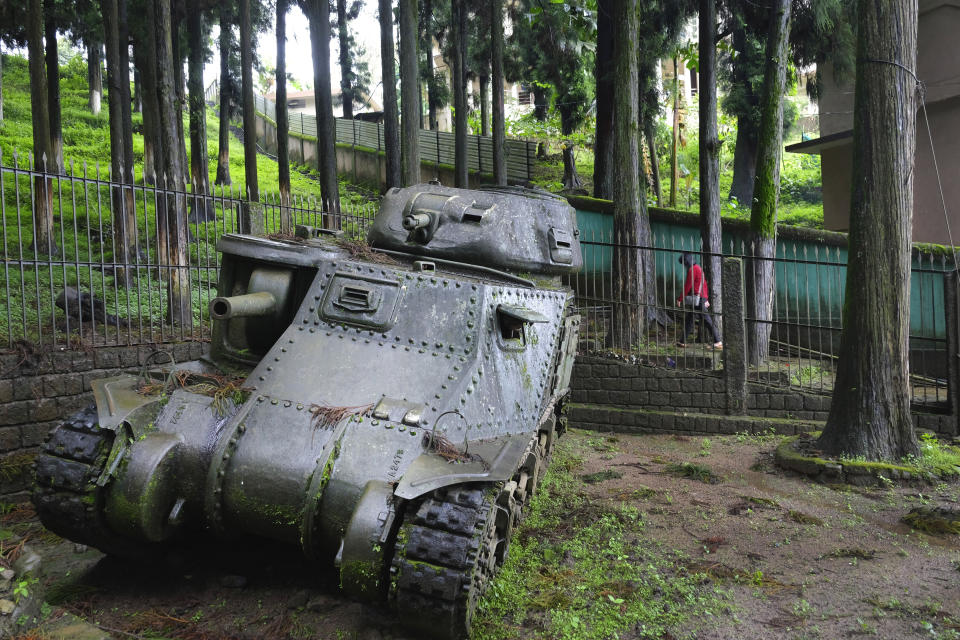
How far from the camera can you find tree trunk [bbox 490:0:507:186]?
17281 millimetres

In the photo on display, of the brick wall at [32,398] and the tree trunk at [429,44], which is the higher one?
the tree trunk at [429,44]

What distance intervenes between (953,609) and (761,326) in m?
6.02

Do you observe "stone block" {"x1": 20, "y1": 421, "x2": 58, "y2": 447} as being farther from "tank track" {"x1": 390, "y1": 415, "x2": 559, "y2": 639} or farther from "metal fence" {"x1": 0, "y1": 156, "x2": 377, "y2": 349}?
"tank track" {"x1": 390, "y1": 415, "x2": 559, "y2": 639}

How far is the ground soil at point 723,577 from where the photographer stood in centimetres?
387

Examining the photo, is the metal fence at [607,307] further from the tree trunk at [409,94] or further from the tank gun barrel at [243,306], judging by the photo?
the tank gun barrel at [243,306]

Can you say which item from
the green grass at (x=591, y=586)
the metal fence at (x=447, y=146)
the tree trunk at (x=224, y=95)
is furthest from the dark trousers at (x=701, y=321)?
the tree trunk at (x=224, y=95)

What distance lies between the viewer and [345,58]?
86.3 ft

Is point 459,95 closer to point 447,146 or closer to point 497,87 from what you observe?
point 497,87

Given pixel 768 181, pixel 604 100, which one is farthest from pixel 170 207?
pixel 604 100

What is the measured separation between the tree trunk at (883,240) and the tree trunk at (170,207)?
271 inches

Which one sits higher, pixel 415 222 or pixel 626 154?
pixel 626 154

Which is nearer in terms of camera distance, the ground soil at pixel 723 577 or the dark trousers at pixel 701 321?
the ground soil at pixel 723 577

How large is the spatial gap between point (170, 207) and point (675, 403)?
261 inches

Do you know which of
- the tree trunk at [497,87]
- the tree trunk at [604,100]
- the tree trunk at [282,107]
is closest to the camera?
the tree trunk at [604,100]
